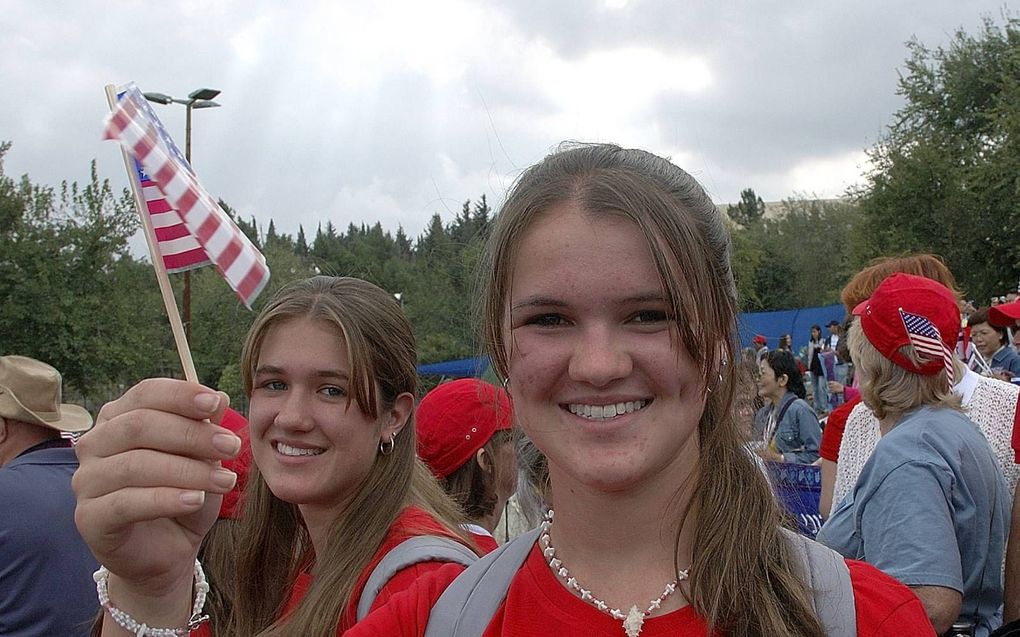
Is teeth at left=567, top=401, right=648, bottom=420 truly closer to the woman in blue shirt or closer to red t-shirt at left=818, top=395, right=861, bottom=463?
red t-shirt at left=818, top=395, right=861, bottom=463

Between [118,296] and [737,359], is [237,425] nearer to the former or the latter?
[737,359]

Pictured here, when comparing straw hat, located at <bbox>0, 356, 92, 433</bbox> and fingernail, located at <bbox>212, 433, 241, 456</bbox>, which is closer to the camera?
fingernail, located at <bbox>212, 433, 241, 456</bbox>

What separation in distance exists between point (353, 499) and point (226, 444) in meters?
1.40

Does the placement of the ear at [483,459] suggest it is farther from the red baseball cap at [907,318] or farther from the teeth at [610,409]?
the teeth at [610,409]

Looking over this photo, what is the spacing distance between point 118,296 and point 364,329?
78.7 ft

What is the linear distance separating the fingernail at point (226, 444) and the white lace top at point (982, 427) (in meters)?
2.68

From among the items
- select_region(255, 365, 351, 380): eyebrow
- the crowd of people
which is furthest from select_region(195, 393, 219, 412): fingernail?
select_region(255, 365, 351, 380): eyebrow

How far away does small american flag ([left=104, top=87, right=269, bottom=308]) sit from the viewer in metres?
1.56

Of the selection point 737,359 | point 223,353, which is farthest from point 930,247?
point 737,359

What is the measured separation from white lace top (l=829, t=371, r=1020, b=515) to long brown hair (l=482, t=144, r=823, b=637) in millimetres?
2032

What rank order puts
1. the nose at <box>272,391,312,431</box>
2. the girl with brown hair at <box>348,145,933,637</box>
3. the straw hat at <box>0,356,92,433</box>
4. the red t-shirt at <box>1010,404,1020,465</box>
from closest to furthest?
the girl with brown hair at <box>348,145,933,637</box>
the nose at <box>272,391,312,431</box>
the red t-shirt at <box>1010,404,1020,465</box>
the straw hat at <box>0,356,92,433</box>

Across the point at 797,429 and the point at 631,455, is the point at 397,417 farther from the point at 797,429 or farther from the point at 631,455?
the point at 797,429

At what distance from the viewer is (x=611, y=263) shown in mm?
1554

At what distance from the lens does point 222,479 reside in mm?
1464
